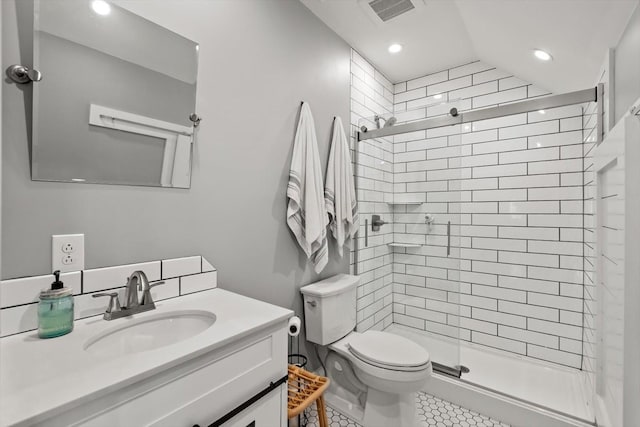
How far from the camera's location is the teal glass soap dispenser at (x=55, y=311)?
814mm

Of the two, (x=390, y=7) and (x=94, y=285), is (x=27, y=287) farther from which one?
(x=390, y=7)

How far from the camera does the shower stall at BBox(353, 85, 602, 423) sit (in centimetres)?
207

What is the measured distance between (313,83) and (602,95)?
1.59 m

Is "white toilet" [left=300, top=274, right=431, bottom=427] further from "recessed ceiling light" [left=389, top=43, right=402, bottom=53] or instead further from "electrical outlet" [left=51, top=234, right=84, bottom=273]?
"recessed ceiling light" [left=389, top=43, right=402, bottom=53]

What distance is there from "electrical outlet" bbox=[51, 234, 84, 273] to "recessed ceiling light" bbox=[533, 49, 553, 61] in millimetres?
2541

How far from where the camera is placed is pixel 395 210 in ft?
8.11

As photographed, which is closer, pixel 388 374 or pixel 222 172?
pixel 222 172

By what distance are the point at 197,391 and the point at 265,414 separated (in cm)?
32

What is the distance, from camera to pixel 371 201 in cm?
242

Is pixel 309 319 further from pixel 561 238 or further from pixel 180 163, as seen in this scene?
pixel 561 238

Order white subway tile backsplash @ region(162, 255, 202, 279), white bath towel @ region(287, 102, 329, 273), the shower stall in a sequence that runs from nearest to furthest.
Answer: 1. white subway tile backsplash @ region(162, 255, 202, 279)
2. white bath towel @ region(287, 102, 329, 273)
3. the shower stall

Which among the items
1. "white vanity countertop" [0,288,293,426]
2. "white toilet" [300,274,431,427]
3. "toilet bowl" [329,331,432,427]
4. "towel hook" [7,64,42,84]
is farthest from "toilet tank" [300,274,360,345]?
"towel hook" [7,64,42,84]

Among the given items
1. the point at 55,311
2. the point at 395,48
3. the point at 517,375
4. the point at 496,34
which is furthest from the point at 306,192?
the point at 517,375

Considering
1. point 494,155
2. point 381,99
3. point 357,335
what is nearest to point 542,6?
point 494,155
